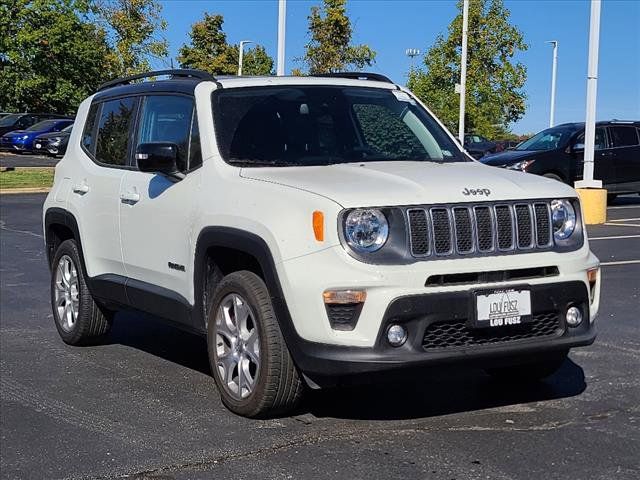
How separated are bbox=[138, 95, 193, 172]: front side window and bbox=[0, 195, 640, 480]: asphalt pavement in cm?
153

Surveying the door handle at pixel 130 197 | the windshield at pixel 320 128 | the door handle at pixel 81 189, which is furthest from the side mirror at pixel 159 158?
the door handle at pixel 81 189

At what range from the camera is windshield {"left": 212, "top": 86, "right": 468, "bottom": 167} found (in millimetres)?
5746

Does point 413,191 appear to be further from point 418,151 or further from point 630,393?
point 630,393

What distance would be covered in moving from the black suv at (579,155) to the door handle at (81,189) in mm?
12411

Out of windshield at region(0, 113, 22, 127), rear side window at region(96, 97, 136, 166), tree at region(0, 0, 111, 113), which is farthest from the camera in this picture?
tree at region(0, 0, 111, 113)

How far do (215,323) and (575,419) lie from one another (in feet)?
6.70

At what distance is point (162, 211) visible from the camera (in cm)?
597

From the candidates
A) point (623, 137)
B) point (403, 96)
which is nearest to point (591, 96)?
point (623, 137)

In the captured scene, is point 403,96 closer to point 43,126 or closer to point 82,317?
point 82,317

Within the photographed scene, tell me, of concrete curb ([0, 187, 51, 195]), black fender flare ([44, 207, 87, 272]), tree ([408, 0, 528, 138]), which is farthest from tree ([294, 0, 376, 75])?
black fender flare ([44, 207, 87, 272])

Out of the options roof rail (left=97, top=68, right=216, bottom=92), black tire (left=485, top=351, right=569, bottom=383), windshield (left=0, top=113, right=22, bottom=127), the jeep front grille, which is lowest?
black tire (left=485, top=351, right=569, bottom=383)

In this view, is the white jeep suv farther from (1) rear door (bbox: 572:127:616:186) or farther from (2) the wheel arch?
(1) rear door (bbox: 572:127:616:186)

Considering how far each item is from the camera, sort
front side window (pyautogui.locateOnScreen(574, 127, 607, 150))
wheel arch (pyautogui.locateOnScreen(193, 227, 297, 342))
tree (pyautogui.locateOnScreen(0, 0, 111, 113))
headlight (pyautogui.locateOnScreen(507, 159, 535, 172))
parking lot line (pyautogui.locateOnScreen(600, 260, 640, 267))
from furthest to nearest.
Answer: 1. tree (pyautogui.locateOnScreen(0, 0, 111, 113))
2. front side window (pyautogui.locateOnScreen(574, 127, 607, 150))
3. headlight (pyautogui.locateOnScreen(507, 159, 535, 172))
4. parking lot line (pyautogui.locateOnScreen(600, 260, 640, 267))
5. wheel arch (pyautogui.locateOnScreen(193, 227, 297, 342))

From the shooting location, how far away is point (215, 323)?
5441mm
